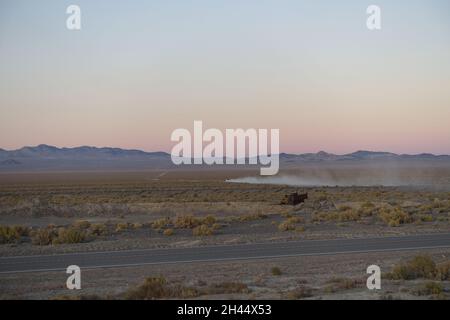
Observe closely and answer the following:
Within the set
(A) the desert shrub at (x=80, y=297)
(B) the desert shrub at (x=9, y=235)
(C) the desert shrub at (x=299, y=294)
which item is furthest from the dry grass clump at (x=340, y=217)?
(A) the desert shrub at (x=80, y=297)

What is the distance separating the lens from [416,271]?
16.5 meters

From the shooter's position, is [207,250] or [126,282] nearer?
[126,282]

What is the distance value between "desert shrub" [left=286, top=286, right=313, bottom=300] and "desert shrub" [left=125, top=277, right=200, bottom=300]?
2.08m

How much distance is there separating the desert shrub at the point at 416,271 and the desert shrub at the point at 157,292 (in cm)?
550

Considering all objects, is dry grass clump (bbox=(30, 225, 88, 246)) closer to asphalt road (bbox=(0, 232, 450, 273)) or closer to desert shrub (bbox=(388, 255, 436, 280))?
asphalt road (bbox=(0, 232, 450, 273))

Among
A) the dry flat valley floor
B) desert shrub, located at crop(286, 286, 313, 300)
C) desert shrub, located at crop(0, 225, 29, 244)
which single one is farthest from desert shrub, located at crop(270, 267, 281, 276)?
desert shrub, located at crop(0, 225, 29, 244)

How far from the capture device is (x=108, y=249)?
25672mm

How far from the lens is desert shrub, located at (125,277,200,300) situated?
1377 cm

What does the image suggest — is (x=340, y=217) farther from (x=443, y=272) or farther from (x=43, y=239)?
(x=443, y=272)

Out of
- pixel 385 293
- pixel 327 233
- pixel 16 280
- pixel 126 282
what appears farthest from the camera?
pixel 327 233

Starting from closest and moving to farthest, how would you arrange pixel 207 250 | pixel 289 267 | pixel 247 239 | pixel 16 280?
pixel 16 280, pixel 289 267, pixel 207 250, pixel 247 239
